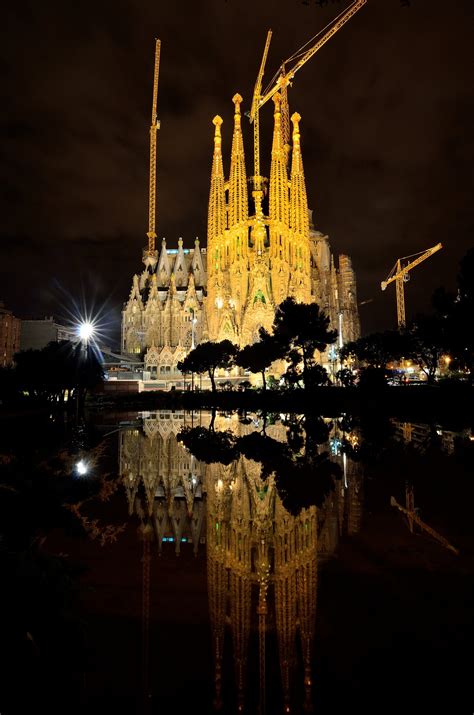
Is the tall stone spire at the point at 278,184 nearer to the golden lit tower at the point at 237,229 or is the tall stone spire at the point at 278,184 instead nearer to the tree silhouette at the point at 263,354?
the golden lit tower at the point at 237,229

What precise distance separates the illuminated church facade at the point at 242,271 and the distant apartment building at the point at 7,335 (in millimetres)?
29614

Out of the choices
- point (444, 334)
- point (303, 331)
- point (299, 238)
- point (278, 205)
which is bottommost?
point (444, 334)

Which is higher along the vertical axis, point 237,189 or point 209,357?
point 237,189

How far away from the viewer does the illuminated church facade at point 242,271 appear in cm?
6353

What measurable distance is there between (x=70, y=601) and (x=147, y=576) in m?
1.31

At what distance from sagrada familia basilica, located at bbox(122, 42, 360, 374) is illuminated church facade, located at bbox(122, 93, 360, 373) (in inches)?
5.8

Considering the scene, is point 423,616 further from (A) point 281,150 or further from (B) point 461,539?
(A) point 281,150

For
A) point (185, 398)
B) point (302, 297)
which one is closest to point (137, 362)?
point (302, 297)

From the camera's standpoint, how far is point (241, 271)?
65125mm

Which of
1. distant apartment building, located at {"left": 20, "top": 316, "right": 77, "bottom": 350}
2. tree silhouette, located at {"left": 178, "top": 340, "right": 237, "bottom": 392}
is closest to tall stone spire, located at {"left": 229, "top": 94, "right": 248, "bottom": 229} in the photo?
tree silhouette, located at {"left": 178, "top": 340, "right": 237, "bottom": 392}

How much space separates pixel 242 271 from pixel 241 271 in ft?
0.80

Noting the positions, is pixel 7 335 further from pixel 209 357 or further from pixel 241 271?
pixel 209 357

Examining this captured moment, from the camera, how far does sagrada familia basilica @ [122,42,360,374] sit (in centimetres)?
6356

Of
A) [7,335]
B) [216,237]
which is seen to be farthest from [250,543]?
[7,335]
